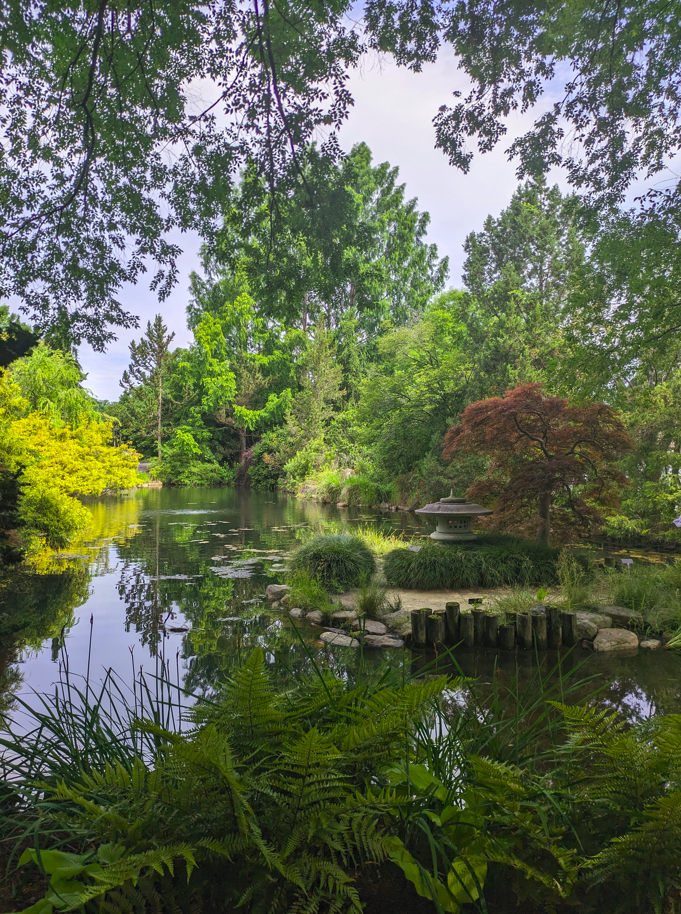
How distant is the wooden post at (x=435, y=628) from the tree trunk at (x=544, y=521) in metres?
3.10

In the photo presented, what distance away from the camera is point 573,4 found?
416 centimetres

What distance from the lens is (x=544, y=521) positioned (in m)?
7.03

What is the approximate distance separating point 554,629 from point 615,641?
540 millimetres

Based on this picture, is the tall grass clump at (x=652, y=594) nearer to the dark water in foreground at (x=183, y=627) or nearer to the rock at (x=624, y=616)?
the rock at (x=624, y=616)

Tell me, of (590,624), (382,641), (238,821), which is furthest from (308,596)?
(238,821)

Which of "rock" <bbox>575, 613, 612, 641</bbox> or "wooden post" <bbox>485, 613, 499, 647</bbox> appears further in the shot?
"rock" <bbox>575, 613, 612, 641</bbox>

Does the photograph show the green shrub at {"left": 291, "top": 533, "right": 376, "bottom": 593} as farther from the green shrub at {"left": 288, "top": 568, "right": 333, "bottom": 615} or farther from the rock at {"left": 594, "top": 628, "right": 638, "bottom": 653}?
the rock at {"left": 594, "top": 628, "right": 638, "bottom": 653}

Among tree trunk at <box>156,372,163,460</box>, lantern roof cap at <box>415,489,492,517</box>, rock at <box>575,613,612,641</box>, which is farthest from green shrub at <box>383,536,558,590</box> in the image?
tree trunk at <box>156,372,163,460</box>

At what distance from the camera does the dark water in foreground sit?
11.8ft

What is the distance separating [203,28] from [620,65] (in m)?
3.57

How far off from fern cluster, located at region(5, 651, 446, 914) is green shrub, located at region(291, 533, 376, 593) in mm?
5284

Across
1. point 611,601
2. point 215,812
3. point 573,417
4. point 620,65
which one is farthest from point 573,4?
point 215,812

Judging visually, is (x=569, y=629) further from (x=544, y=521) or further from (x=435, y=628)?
(x=544, y=521)

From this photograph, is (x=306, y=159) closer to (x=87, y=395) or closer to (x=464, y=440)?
(x=464, y=440)
